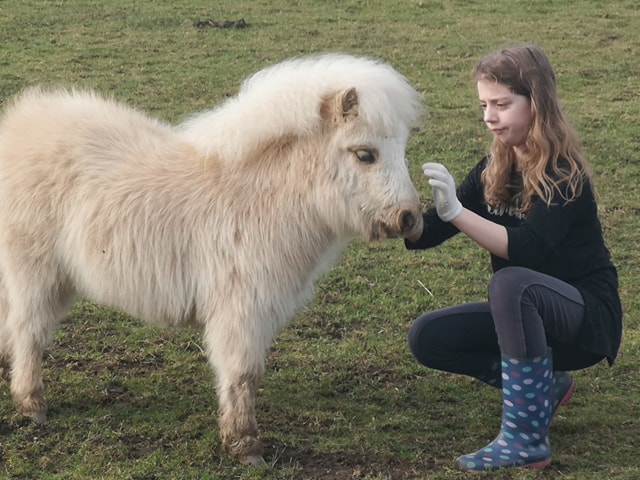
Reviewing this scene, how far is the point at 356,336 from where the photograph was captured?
5.01 m

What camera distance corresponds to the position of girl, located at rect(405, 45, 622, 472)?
352 cm

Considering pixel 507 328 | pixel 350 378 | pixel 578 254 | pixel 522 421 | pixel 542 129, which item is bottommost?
pixel 350 378

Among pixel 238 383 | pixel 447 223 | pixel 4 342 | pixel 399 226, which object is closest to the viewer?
pixel 399 226

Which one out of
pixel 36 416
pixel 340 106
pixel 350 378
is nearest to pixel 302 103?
pixel 340 106

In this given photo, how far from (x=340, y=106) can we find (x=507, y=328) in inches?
42.0

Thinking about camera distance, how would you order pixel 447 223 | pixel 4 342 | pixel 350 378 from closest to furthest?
pixel 447 223 < pixel 4 342 < pixel 350 378

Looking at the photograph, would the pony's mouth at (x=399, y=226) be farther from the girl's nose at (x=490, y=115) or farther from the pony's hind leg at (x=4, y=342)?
the pony's hind leg at (x=4, y=342)

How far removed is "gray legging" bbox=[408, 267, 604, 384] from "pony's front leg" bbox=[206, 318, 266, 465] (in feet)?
2.52

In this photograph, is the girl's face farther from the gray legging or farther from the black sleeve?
the gray legging

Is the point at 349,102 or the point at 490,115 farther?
the point at 490,115

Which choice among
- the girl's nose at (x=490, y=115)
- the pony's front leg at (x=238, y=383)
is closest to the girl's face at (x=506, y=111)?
A: the girl's nose at (x=490, y=115)

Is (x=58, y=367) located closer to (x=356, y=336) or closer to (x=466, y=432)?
(x=356, y=336)

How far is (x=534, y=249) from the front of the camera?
3.53m

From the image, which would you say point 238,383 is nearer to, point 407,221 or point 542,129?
point 407,221
